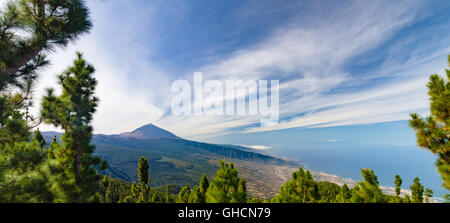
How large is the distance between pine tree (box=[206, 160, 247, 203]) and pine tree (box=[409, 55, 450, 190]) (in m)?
5.95

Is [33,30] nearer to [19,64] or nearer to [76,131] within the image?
[19,64]

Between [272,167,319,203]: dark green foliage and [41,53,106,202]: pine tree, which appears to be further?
[272,167,319,203]: dark green foliage

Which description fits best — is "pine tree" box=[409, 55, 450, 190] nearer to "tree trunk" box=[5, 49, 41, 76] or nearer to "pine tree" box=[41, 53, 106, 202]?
"tree trunk" box=[5, 49, 41, 76]

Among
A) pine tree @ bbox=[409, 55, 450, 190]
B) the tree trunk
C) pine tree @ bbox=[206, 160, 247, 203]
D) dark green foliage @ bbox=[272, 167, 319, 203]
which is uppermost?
the tree trunk

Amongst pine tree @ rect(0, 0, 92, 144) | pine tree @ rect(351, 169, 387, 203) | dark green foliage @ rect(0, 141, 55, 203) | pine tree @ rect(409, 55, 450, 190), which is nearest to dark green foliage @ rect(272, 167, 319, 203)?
pine tree @ rect(351, 169, 387, 203)

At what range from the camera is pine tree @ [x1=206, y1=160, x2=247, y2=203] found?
165 inches

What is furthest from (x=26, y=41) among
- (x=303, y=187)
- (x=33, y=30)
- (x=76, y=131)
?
(x=303, y=187)

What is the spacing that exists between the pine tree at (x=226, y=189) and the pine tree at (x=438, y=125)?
595 cm

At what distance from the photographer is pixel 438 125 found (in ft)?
15.4

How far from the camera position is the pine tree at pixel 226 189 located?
4.20 m

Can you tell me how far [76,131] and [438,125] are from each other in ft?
44.3
